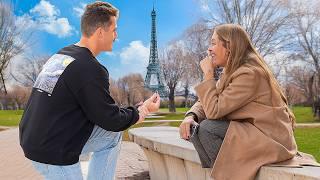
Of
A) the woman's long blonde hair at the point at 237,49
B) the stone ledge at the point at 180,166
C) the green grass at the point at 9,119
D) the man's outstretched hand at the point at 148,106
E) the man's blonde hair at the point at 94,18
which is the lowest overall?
the green grass at the point at 9,119

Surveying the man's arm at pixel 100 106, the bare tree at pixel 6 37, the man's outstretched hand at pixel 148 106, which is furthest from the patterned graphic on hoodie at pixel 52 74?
the bare tree at pixel 6 37

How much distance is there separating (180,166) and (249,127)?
173cm

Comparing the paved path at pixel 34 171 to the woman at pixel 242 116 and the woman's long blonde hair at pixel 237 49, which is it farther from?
the woman's long blonde hair at pixel 237 49

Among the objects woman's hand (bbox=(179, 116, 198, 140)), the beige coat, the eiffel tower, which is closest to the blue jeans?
woman's hand (bbox=(179, 116, 198, 140))

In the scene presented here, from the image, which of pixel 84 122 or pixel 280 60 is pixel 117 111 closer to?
pixel 84 122

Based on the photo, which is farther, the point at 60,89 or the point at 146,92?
the point at 146,92

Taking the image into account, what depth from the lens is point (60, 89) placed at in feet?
8.95

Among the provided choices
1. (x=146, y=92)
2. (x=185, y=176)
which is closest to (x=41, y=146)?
(x=185, y=176)

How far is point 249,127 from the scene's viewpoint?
2951mm

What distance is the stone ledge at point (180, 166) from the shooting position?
271 centimetres

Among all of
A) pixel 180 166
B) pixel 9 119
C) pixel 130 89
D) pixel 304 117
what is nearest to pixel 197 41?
pixel 304 117

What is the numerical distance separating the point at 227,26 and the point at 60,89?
1.30 metres

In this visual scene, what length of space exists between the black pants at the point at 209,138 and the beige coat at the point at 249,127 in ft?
0.36

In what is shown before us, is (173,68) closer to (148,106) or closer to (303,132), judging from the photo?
(303,132)
